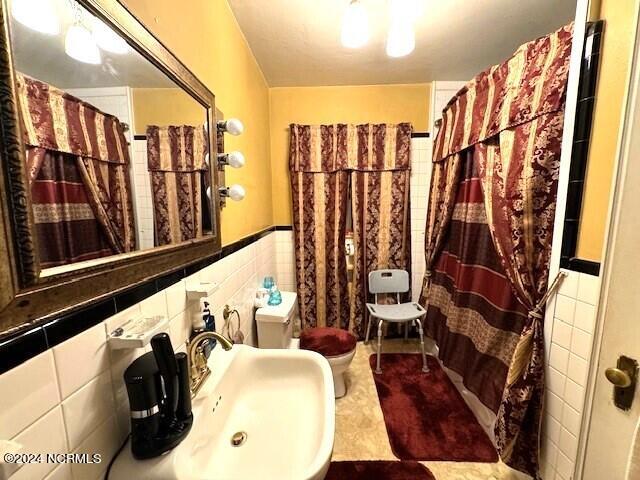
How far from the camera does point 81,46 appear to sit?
53 centimetres

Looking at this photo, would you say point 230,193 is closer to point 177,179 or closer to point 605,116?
point 177,179

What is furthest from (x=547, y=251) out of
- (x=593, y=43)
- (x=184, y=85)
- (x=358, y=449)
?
(x=184, y=85)

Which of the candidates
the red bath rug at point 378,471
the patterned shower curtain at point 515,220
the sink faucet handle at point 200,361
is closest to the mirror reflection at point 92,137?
the sink faucet handle at point 200,361

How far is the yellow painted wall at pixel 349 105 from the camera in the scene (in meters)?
2.23

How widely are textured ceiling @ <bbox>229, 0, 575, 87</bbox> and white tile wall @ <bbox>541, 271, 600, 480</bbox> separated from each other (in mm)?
1406

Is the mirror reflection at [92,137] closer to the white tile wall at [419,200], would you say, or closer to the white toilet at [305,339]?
the white toilet at [305,339]

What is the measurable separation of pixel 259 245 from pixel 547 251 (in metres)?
1.55

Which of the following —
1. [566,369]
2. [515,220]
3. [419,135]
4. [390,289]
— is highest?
[419,135]

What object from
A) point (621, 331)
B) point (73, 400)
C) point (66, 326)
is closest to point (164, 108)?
point (66, 326)

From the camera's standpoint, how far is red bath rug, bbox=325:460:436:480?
1220mm

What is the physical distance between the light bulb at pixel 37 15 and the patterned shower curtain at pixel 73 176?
0.29ft

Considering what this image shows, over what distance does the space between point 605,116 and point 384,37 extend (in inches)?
48.1

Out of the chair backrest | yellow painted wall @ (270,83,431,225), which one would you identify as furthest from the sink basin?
yellow painted wall @ (270,83,431,225)

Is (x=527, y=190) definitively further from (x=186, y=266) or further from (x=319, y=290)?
(x=319, y=290)
